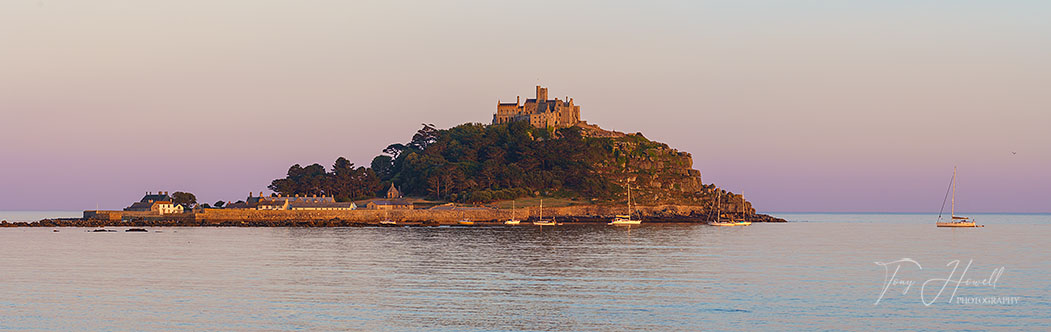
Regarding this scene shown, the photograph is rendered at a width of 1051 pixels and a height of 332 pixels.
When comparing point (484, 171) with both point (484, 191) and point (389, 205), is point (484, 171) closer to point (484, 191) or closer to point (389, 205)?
point (484, 191)

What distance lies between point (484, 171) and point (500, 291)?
443 feet

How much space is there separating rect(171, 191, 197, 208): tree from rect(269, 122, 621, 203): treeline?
15.9 metres

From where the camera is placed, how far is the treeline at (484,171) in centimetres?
16988

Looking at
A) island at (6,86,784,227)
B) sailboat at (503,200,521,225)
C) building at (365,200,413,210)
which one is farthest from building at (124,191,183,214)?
sailboat at (503,200,521,225)

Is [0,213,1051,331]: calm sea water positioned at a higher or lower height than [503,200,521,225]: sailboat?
lower

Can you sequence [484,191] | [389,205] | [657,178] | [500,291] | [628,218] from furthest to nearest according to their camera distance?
[657,178]
[484,191]
[628,218]
[389,205]
[500,291]

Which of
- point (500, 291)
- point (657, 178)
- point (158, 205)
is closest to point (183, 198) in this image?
point (158, 205)

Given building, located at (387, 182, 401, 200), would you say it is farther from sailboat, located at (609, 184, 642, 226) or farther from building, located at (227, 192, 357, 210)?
sailboat, located at (609, 184, 642, 226)

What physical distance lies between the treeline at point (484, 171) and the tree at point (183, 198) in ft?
52.1

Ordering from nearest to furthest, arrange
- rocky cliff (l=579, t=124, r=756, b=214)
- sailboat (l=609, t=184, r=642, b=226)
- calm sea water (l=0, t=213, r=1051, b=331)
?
calm sea water (l=0, t=213, r=1051, b=331), sailboat (l=609, t=184, r=642, b=226), rocky cliff (l=579, t=124, r=756, b=214)

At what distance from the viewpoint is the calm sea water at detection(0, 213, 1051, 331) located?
30.9 meters

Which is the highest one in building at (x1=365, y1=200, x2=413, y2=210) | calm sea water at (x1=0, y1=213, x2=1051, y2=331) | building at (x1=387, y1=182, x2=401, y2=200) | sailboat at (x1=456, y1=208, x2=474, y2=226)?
building at (x1=387, y1=182, x2=401, y2=200)

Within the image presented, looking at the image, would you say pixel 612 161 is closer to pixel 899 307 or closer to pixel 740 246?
pixel 740 246

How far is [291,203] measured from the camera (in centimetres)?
14975
